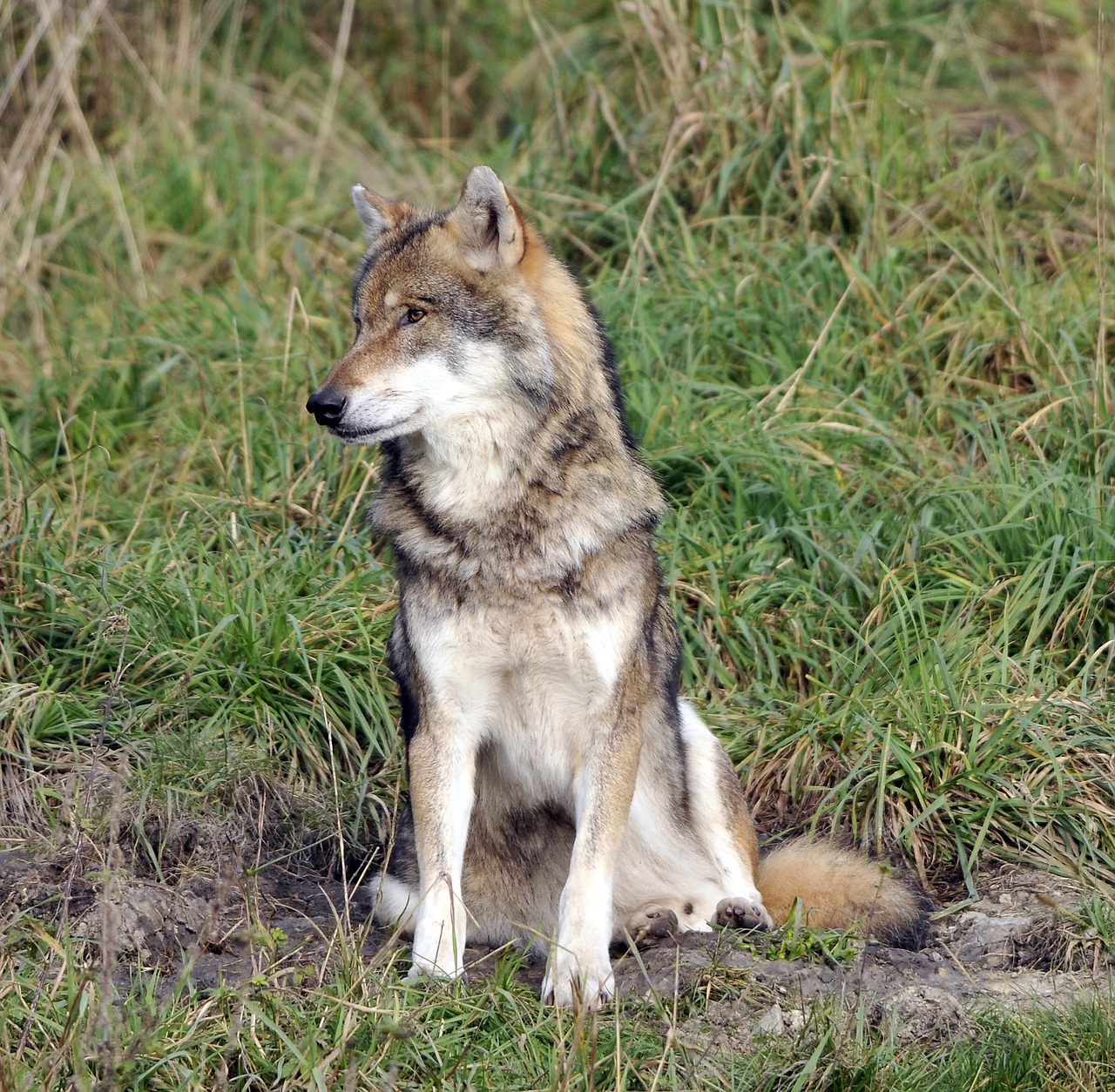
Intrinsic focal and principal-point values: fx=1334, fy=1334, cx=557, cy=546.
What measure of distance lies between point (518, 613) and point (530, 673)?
172 mm

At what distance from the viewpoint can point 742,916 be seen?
3.99 metres

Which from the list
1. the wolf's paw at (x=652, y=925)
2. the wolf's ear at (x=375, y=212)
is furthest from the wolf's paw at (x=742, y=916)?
the wolf's ear at (x=375, y=212)

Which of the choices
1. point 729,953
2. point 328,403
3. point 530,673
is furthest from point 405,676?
point 729,953

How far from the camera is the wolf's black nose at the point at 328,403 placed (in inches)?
144

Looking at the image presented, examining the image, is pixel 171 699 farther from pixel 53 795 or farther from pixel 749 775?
pixel 749 775

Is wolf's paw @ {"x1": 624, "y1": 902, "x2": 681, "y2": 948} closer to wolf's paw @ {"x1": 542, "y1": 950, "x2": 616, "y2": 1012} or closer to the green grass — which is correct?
wolf's paw @ {"x1": 542, "y1": 950, "x2": 616, "y2": 1012}

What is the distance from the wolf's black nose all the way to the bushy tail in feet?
6.45

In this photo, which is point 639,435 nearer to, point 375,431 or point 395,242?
point 395,242

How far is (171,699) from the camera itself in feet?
15.6

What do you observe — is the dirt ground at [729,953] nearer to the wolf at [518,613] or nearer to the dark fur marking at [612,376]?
the wolf at [518,613]

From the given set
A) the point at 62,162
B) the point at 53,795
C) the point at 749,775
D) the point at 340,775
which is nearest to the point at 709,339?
the point at 749,775

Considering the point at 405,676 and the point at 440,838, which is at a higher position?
the point at 405,676

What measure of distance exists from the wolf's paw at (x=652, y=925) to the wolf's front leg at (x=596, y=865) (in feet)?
0.73

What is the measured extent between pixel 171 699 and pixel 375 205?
1884 millimetres
